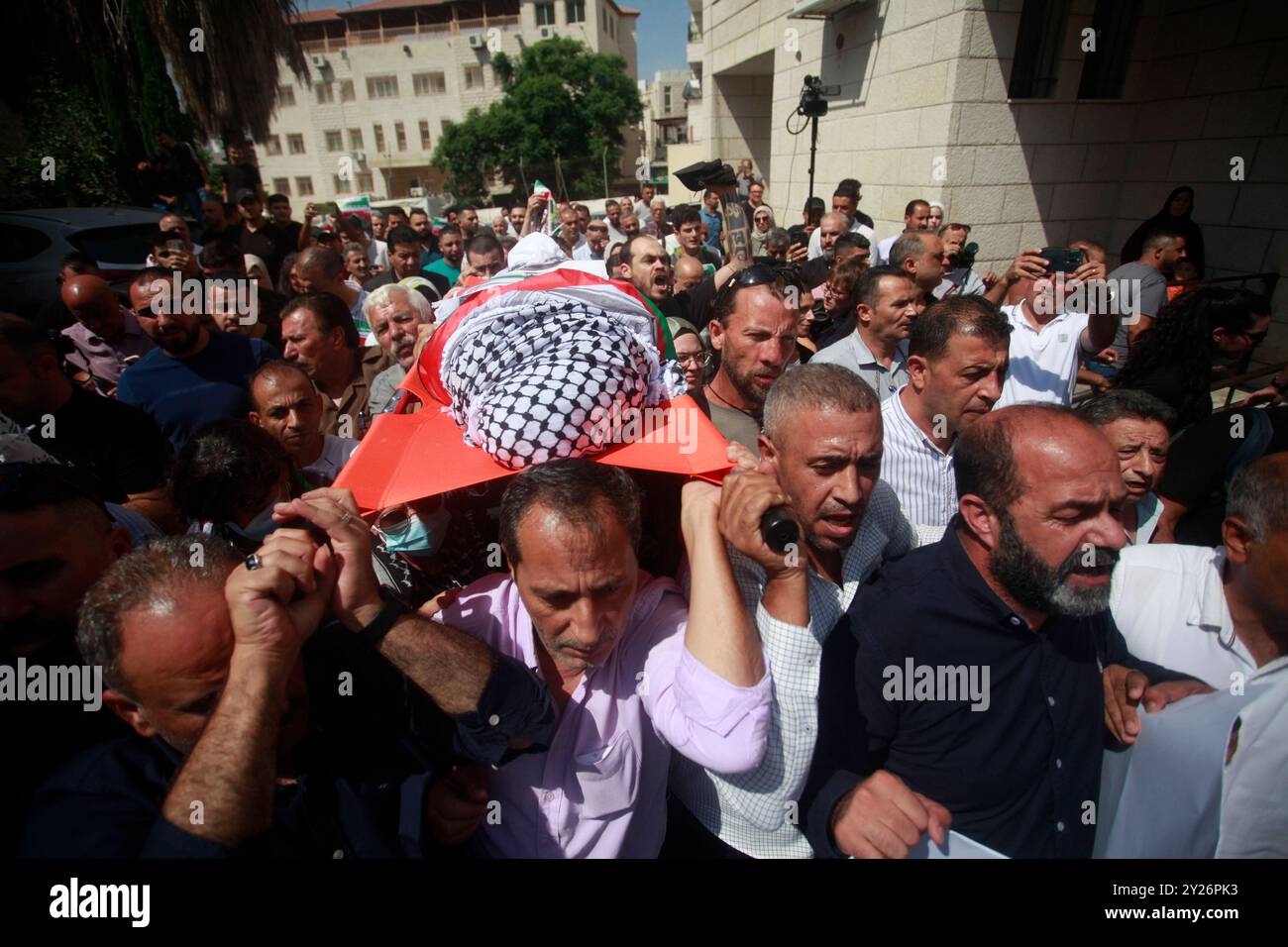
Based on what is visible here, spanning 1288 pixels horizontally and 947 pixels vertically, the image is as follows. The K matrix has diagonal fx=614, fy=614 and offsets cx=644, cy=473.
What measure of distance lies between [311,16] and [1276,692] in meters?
61.1

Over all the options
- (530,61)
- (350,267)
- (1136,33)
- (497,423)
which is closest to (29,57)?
(350,267)

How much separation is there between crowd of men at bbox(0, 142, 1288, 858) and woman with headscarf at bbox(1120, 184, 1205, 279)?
17.5 ft

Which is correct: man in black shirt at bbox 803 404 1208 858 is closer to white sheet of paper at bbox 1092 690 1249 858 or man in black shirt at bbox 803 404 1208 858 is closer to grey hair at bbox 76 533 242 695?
white sheet of paper at bbox 1092 690 1249 858

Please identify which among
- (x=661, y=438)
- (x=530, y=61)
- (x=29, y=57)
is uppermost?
(x=530, y=61)

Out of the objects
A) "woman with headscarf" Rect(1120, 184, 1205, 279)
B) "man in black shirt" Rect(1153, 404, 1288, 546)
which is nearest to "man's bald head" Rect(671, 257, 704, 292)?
"man in black shirt" Rect(1153, 404, 1288, 546)

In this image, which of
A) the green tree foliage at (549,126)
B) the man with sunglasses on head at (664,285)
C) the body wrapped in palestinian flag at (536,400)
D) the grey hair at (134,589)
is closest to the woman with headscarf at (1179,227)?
the man with sunglasses on head at (664,285)

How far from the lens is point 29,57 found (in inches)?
395

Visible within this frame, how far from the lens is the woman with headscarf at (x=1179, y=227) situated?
6438 mm

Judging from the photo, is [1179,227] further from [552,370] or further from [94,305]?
[94,305]

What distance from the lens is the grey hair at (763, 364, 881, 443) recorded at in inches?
75.0

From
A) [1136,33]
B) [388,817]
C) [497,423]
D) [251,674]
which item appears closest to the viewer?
[251,674]

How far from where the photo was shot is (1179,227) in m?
6.43

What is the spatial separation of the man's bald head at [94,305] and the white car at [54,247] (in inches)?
153

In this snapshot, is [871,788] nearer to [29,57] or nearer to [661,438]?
[661,438]
